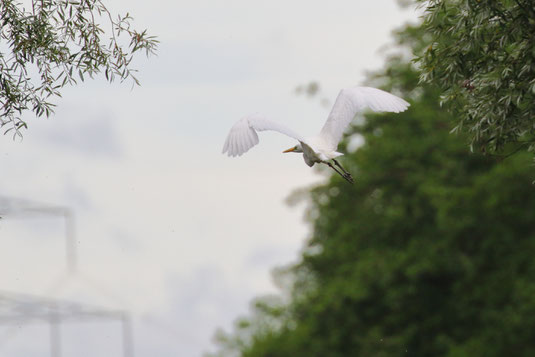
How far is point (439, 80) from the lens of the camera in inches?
554

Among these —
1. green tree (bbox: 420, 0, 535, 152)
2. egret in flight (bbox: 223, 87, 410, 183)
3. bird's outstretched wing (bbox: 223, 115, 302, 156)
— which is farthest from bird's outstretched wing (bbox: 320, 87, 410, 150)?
green tree (bbox: 420, 0, 535, 152)

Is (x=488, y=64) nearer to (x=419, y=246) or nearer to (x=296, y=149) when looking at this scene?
(x=296, y=149)

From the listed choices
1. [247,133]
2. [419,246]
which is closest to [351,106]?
[247,133]

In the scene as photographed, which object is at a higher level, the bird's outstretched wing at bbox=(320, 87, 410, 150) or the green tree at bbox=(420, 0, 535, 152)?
the green tree at bbox=(420, 0, 535, 152)

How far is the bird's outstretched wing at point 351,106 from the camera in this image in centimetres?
1186

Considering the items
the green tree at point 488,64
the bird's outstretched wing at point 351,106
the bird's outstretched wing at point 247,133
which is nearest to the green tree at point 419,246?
the green tree at point 488,64

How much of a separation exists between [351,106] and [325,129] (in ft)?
2.20

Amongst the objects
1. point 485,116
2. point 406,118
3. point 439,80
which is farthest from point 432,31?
point 406,118

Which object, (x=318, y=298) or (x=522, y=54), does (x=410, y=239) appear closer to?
(x=318, y=298)

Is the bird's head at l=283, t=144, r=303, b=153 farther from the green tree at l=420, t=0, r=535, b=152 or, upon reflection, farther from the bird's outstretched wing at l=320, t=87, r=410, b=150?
the green tree at l=420, t=0, r=535, b=152

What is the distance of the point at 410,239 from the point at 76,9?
17.5 metres

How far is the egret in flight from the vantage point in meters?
11.1

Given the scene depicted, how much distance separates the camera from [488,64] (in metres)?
13.7

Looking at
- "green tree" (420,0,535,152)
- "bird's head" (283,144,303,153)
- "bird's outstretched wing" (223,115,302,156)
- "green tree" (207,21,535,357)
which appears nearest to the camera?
"bird's outstretched wing" (223,115,302,156)
